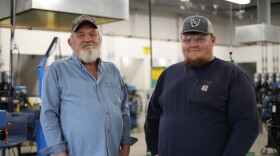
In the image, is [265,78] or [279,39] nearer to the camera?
[279,39]

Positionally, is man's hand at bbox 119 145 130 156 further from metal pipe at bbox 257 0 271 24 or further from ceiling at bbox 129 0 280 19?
ceiling at bbox 129 0 280 19

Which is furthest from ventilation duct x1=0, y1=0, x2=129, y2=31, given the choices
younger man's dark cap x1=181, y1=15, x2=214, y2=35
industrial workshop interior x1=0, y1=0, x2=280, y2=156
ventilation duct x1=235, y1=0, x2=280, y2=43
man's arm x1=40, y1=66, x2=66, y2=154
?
ventilation duct x1=235, y1=0, x2=280, y2=43

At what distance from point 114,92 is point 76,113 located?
11.2 inches

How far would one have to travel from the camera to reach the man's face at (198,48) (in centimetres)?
209

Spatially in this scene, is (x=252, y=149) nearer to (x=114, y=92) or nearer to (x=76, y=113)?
(x=114, y=92)

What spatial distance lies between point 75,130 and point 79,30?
597 millimetres

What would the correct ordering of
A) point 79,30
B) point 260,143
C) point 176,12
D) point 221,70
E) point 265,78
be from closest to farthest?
1. point 221,70
2. point 79,30
3. point 260,143
4. point 265,78
5. point 176,12

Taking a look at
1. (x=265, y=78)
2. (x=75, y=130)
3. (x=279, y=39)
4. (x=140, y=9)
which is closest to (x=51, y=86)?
(x=75, y=130)

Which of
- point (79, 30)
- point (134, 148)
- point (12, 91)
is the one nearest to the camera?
point (79, 30)

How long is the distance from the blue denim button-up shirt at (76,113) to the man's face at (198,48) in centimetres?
55

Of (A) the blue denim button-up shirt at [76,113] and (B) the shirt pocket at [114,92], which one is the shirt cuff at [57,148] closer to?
(A) the blue denim button-up shirt at [76,113]

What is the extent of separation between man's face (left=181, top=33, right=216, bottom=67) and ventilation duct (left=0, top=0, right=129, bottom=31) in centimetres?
149

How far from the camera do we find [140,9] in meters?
11.7

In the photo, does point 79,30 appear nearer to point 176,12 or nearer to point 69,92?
point 69,92
